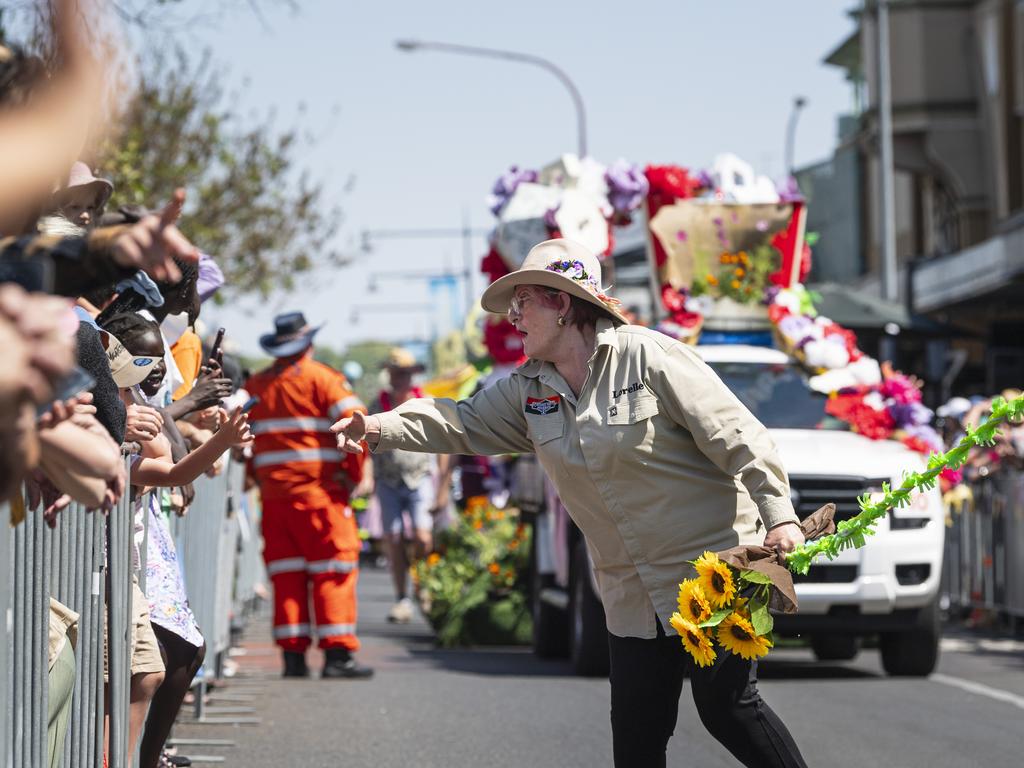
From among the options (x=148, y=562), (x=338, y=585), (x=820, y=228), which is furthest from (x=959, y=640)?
(x=820, y=228)

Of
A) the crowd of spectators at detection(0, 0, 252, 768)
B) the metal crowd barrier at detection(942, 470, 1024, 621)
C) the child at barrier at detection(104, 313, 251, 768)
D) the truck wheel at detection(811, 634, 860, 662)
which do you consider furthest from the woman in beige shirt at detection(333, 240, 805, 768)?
the metal crowd barrier at detection(942, 470, 1024, 621)

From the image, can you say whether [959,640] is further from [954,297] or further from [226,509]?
[954,297]

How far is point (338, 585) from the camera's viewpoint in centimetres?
1167

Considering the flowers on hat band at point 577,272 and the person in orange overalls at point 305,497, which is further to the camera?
the person in orange overalls at point 305,497

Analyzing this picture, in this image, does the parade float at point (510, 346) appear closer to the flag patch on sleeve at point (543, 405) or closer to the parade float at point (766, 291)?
the parade float at point (766, 291)

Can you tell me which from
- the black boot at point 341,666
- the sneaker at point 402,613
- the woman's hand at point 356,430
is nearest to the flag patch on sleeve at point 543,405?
the woman's hand at point 356,430

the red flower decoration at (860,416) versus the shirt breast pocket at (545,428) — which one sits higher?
the red flower decoration at (860,416)

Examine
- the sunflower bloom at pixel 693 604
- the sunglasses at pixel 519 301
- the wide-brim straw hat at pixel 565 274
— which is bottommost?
the sunflower bloom at pixel 693 604

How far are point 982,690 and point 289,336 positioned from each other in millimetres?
4618

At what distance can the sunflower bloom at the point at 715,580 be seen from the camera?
16.8 ft

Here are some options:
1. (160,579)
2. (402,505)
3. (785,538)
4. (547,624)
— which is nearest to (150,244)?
(785,538)

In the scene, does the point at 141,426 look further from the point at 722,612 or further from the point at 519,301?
the point at 722,612

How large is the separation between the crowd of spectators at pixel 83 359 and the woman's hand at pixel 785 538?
1.59 m

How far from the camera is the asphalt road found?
27.7 feet
